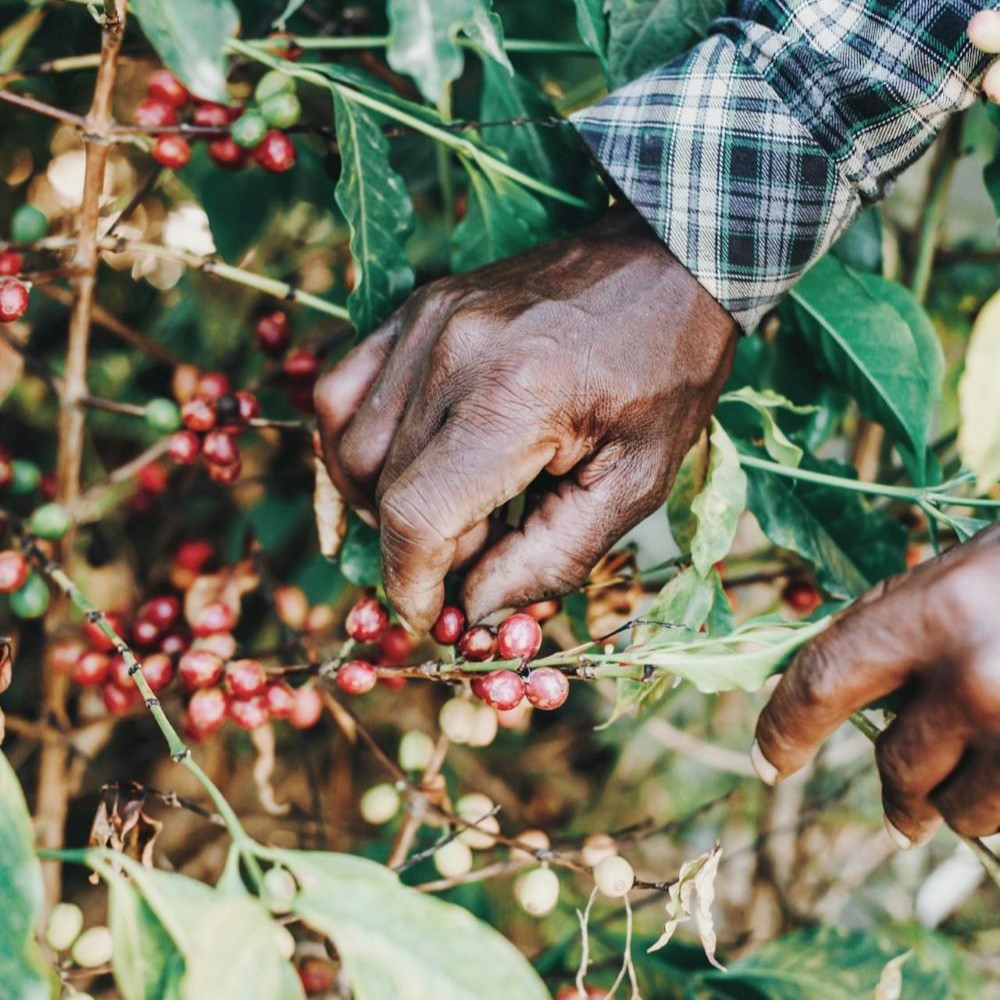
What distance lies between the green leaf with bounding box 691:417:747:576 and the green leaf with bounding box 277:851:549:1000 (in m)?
0.35

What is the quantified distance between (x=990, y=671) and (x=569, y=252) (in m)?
0.50

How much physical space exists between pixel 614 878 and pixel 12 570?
0.64 metres

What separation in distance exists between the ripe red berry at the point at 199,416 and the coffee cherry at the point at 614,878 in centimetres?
59

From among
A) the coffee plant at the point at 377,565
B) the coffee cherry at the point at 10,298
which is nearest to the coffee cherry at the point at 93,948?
the coffee plant at the point at 377,565

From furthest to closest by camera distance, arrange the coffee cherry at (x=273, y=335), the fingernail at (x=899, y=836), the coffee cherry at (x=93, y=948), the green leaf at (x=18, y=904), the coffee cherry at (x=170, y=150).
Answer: the coffee cherry at (x=273, y=335) → the coffee cherry at (x=170, y=150) → the coffee cherry at (x=93, y=948) → the fingernail at (x=899, y=836) → the green leaf at (x=18, y=904)

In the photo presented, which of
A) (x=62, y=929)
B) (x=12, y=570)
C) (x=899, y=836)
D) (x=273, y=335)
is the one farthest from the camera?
(x=273, y=335)

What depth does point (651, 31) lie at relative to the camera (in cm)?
98

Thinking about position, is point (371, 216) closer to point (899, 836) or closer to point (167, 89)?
point (167, 89)

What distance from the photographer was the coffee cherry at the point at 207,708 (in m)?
0.90

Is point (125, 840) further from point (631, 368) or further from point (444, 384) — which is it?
point (631, 368)

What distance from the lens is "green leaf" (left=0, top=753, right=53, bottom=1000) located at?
54cm

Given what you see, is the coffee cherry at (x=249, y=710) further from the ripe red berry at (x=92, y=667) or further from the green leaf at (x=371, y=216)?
the green leaf at (x=371, y=216)

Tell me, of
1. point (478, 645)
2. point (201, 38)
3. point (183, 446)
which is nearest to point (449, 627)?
point (478, 645)

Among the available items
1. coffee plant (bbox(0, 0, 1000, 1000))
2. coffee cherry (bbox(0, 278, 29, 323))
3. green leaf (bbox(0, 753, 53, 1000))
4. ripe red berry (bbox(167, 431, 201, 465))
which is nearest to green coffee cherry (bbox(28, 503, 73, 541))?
coffee plant (bbox(0, 0, 1000, 1000))
